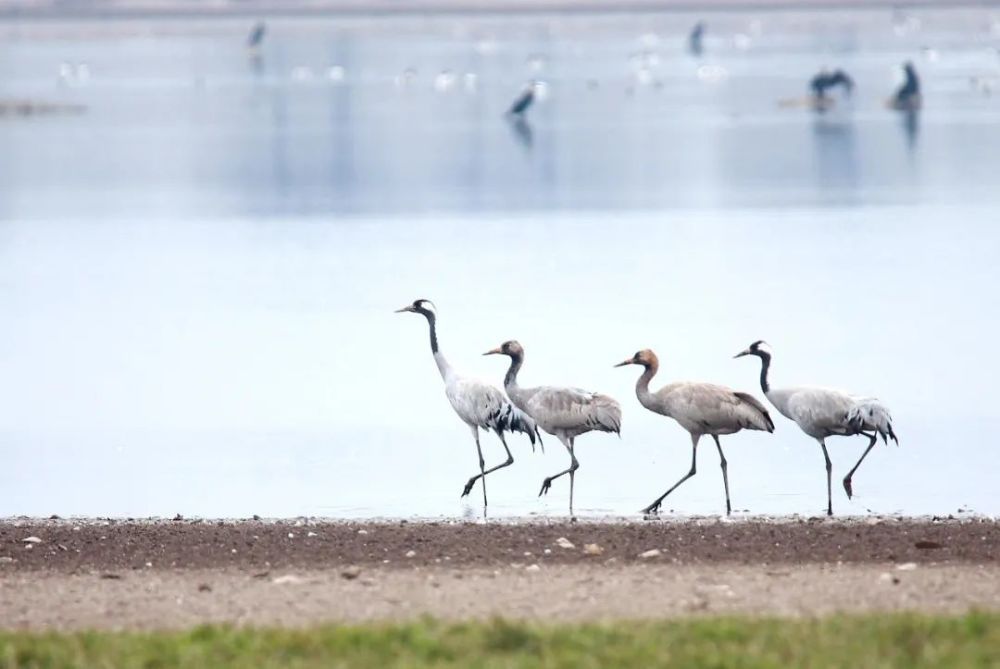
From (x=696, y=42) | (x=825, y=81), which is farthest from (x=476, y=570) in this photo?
(x=696, y=42)

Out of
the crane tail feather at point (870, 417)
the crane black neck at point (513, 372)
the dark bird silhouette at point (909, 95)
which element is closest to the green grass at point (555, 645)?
the crane tail feather at point (870, 417)

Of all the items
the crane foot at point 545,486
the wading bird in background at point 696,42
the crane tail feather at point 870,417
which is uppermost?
the wading bird in background at point 696,42

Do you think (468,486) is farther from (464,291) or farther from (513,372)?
(464,291)

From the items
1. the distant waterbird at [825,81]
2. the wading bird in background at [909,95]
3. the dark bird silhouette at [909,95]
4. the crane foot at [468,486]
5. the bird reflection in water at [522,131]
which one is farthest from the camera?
the distant waterbird at [825,81]

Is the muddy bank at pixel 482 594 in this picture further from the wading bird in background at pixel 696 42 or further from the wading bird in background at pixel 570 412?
the wading bird in background at pixel 696 42

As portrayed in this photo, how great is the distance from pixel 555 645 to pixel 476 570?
256 cm

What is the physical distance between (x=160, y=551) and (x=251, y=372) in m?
10.5

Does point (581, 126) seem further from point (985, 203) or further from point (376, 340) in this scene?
point (376, 340)

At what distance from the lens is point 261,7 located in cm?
18300

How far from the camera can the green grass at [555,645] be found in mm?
8711

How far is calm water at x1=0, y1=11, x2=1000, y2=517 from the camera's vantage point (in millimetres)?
17203

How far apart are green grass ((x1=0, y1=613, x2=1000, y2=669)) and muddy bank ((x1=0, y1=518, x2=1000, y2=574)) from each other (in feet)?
8.09

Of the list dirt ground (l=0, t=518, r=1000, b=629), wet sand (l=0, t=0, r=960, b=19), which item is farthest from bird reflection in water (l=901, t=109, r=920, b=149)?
wet sand (l=0, t=0, r=960, b=19)

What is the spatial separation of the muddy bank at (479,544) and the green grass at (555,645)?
2.47 m
